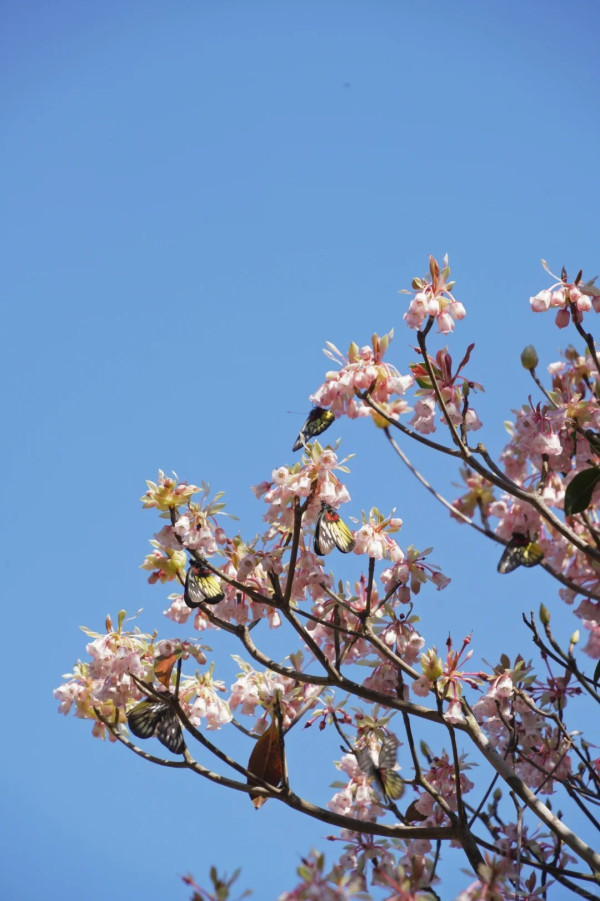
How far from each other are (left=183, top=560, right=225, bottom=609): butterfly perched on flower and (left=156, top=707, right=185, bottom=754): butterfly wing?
18.7 inches

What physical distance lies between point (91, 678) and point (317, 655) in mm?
1351

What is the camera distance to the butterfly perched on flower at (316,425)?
4129 mm

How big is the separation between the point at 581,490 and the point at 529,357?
645mm

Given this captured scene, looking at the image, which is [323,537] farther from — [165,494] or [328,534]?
[165,494]

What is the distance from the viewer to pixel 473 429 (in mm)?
4133

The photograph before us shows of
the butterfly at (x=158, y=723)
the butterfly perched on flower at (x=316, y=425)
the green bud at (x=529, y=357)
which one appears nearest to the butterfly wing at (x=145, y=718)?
the butterfly at (x=158, y=723)

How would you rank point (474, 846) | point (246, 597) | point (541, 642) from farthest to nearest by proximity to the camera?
point (246, 597), point (541, 642), point (474, 846)

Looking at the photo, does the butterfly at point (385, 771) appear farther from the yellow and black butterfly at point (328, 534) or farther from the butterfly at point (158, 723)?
the yellow and black butterfly at point (328, 534)

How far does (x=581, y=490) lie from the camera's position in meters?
4.01

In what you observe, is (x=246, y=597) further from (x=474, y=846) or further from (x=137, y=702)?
(x=474, y=846)

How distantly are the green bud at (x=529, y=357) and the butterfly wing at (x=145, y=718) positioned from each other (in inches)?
86.6

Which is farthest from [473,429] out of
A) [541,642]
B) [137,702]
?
[137,702]

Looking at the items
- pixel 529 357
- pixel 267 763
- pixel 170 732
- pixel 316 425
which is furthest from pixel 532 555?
pixel 170 732

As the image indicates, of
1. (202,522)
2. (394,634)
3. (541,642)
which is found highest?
(202,522)
